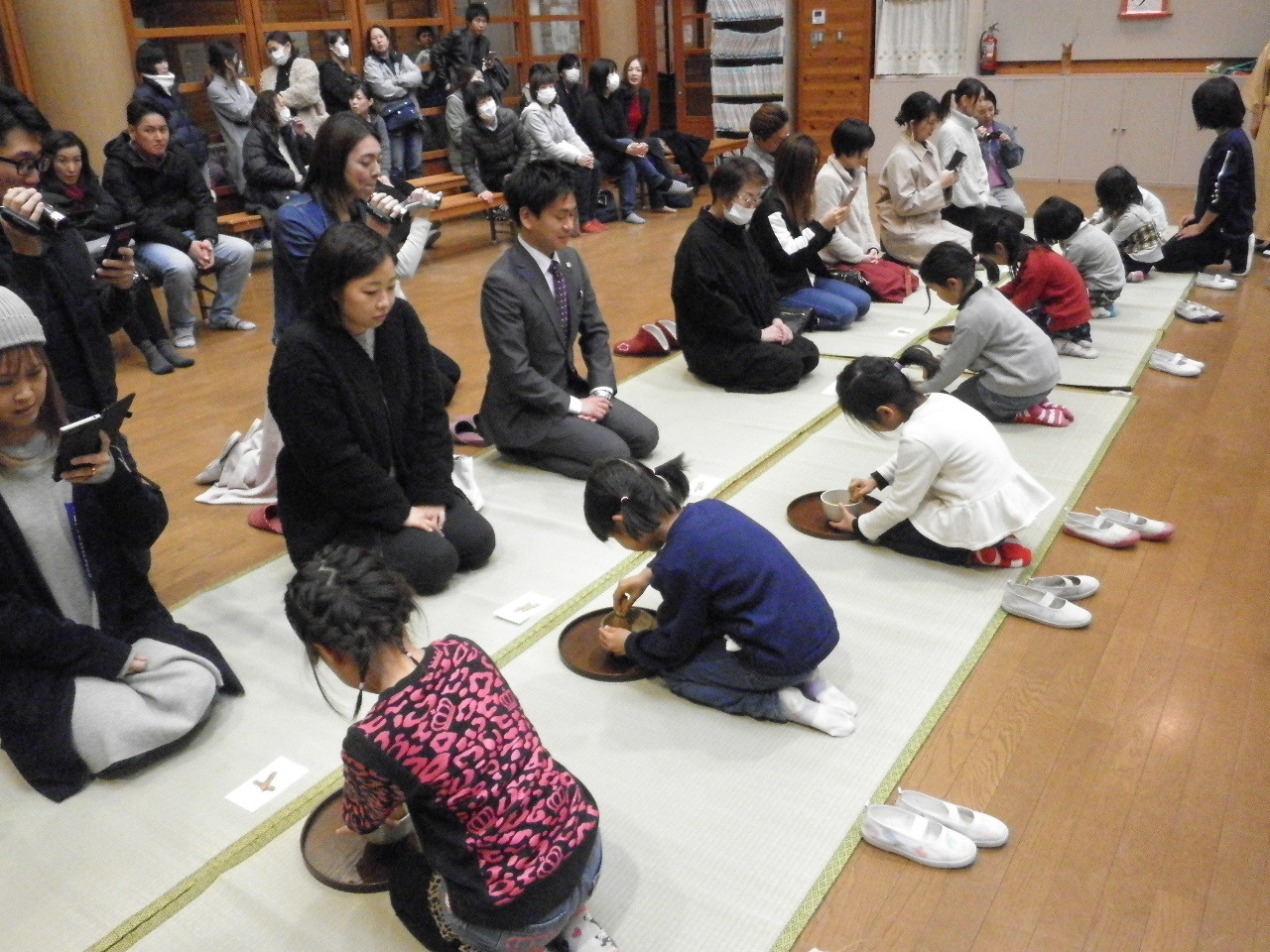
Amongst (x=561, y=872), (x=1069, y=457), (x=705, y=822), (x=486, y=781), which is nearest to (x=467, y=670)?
(x=486, y=781)

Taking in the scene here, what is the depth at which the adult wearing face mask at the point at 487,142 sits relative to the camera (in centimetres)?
748

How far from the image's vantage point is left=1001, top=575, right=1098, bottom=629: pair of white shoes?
2664 millimetres

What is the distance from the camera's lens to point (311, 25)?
782 cm

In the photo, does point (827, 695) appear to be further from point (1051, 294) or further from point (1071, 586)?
point (1051, 294)

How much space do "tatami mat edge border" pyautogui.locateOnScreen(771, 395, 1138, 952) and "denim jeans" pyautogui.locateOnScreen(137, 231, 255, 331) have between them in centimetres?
431

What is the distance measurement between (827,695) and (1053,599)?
2.49 feet

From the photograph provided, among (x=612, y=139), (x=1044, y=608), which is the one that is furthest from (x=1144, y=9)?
(x=1044, y=608)

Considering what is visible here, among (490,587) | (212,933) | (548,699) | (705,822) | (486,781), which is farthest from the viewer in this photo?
(490,587)

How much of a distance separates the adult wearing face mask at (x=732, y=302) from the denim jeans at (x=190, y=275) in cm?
262

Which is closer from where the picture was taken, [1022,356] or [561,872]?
[561,872]

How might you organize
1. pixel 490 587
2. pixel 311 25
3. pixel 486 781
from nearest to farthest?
pixel 486 781 → pixel 490 587 → pixel 311 25

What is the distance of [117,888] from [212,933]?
0.82 ft

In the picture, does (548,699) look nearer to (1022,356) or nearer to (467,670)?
(467,670)

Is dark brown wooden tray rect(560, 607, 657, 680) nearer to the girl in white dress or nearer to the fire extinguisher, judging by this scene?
the girl in white dress
